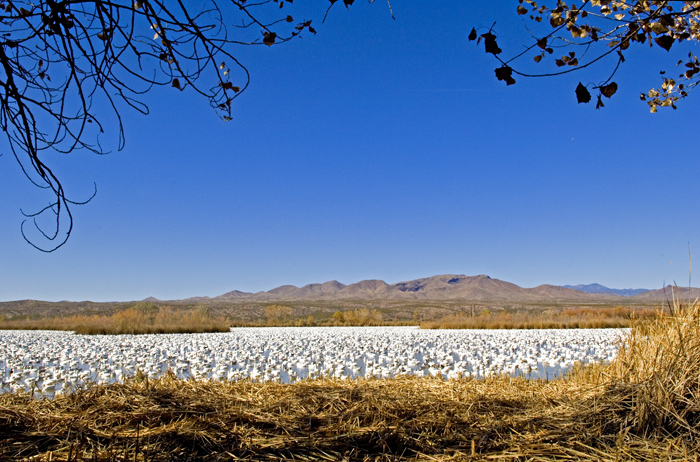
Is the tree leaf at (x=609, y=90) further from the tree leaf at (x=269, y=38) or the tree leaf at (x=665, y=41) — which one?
the tree leaf at (x=269, y=38)

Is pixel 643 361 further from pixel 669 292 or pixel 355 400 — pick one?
pixel 355 400

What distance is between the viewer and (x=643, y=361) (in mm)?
3535

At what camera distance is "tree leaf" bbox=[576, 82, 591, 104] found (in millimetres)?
2451

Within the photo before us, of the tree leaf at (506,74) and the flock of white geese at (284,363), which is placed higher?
the tree leaf at (506,74)

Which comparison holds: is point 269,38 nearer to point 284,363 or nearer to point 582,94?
point 582,94

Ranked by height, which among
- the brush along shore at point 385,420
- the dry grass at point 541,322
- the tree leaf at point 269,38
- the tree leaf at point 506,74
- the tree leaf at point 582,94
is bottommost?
the dry grass at point 541,322

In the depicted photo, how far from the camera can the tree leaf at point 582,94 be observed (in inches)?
96.5

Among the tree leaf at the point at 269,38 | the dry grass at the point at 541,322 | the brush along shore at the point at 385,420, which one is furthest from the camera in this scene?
the dry grass at the point at 541,322

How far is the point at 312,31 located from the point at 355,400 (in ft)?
8.42

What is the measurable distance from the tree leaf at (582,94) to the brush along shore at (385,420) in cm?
186

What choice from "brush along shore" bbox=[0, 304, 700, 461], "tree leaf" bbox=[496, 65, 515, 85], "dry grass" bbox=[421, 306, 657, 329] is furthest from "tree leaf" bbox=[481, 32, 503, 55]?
"dry grass" bbox=[421, 306, 657, 329]

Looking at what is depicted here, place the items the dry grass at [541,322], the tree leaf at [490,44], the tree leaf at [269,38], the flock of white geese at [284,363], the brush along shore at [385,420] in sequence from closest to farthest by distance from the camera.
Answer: the tree leaf at [490,44] < the brush along shore at [385,420] < the tree leaf at [269,38] < the flock of white geese at [284,363] < the dry grass at [541,322]

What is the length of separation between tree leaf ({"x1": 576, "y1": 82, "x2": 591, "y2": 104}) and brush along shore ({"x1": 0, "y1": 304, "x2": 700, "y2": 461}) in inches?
73.2

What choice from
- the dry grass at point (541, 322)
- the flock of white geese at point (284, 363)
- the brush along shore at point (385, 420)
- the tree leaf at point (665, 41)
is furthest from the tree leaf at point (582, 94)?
the dry grass at point (541, 322)
